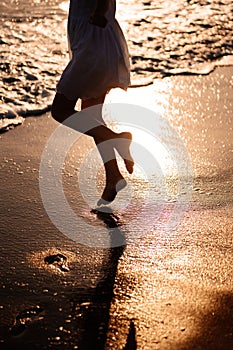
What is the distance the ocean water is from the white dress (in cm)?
158

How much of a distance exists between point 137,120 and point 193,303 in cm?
264

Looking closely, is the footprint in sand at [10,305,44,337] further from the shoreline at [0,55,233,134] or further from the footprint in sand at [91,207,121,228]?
the shoreline at [0,55,233,134]

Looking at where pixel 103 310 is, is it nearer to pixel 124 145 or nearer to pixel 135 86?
pixel 124 145

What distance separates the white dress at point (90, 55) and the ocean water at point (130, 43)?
1.58m

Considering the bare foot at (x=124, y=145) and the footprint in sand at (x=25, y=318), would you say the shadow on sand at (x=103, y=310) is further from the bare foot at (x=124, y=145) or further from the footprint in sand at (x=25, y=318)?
the bare foot at (x=124, y=145)

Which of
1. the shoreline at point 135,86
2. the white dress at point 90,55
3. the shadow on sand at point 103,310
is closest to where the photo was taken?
the shadow on sand at point 103,310

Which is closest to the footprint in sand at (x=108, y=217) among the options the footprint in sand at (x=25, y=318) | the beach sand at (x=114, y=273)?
the beach sand at (x=114, y=273)

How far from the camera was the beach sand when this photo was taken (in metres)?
3.46

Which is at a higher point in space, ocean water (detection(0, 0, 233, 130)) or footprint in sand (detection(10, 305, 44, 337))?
footprint in sand (detection(10, 305, 44, 337))

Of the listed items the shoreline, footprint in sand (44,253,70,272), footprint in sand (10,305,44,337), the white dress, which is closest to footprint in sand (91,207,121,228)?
footprint in sand (44,253,70,272)

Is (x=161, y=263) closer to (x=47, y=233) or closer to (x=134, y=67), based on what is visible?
(x=47, y=233)

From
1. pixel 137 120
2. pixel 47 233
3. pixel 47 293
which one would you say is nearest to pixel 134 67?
pixel 137 120

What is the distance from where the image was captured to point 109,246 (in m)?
4.33

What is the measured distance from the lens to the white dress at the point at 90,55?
15.1 ft
